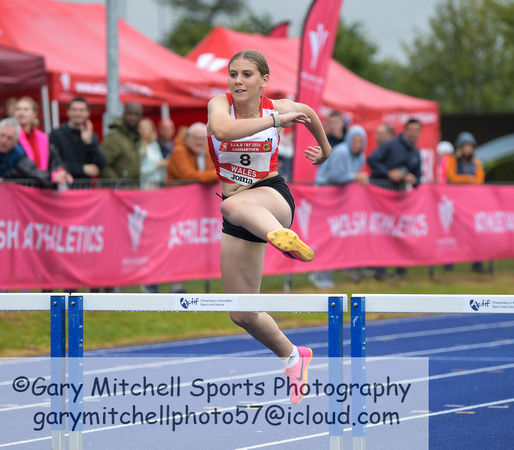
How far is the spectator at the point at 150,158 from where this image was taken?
12.4 metres

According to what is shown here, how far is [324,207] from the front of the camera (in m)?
13.5

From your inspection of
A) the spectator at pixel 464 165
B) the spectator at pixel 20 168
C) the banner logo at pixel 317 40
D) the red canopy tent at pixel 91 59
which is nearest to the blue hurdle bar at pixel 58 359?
the spectator at pixel 20 168

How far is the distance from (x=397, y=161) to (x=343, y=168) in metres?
1.26

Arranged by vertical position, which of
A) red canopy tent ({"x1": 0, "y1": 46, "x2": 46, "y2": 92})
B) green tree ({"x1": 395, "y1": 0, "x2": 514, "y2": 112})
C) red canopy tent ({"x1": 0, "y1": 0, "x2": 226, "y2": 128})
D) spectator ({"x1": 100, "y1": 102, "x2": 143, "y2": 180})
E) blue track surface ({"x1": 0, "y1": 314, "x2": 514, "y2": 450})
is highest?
green tree ({"x1": 395, "y1": 0, "x2": 514, "y2": 112})

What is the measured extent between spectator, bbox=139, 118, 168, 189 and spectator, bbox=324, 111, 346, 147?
8.91 ft

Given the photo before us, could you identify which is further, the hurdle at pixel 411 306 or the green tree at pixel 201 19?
the green tree at pixel 201 19

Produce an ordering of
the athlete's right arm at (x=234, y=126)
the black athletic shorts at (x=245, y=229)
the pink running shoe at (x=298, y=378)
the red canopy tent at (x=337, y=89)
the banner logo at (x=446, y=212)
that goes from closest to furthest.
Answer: the athlete's right arm at (x=234, y=126) < the black athletic shorts at (x=245, y=229) < the pink running shoe at (x=298, y=378) < the banner logo at (x=446, y=212) < the red canopy tent at (x=337, y=89)

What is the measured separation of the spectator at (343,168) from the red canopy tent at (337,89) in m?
4.08

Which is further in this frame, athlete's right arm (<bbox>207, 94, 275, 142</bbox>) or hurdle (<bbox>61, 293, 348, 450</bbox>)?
athlete's right arm (<bbox>207, 94, 275, 142</bbox>)

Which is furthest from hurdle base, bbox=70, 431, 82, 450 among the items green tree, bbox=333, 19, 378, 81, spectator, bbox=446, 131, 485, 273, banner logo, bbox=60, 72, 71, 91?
green tree, bbox=333, 19, 378, 81

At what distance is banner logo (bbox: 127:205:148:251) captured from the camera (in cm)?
1083

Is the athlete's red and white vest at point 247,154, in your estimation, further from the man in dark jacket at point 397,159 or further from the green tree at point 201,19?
the green tree at point 201,19

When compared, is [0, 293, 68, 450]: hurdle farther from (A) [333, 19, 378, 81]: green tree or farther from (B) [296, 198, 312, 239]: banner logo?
(A) [333, 19, 378, 81]: green tree

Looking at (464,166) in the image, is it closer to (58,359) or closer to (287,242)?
(287,242)
